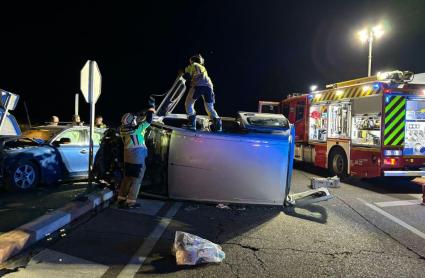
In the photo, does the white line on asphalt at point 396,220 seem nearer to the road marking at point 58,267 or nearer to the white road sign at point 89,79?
the road marking at point 58,267

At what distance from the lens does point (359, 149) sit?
1128 centimetres

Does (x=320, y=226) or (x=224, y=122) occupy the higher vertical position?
(x=224, y=122)

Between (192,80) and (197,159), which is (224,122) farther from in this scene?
(197,159)

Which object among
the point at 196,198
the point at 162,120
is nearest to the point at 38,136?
the point at 162,120

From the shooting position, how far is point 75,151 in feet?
32.3

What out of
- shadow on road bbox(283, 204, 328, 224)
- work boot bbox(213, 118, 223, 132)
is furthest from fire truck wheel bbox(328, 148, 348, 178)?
work boot bbox(213, 118, 223, 132)

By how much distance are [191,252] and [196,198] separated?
2.91 meters

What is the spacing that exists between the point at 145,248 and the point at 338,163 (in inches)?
327

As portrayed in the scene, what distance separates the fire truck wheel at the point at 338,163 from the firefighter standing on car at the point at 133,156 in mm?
6379

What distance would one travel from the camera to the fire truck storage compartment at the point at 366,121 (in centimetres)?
1069

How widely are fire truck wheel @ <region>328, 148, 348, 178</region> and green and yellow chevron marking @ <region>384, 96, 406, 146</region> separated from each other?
1585mm

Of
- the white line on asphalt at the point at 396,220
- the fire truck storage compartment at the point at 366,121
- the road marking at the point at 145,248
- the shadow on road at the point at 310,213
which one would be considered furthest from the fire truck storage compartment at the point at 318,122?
the road marking at the point at 145,248

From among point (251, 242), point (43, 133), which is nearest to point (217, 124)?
point (251, 242)

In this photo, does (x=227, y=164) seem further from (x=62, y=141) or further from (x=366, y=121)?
(x=366, y=121)
